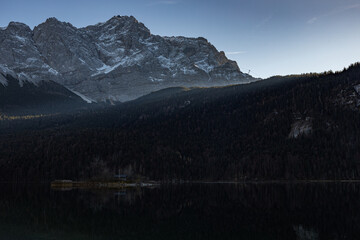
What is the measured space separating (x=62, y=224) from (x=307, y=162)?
548 ft

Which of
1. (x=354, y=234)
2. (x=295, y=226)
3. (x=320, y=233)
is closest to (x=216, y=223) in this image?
(x=295, y=226)

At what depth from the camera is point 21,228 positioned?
47.1m

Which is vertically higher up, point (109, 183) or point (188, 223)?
point (188, 223)

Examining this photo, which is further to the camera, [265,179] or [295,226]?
[265,179]

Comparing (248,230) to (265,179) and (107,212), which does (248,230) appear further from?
(265,179)

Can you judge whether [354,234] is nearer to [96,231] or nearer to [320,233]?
[320,233]

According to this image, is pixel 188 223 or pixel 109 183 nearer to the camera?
pixel 188 223

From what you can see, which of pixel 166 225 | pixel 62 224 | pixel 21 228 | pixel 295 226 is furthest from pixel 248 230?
pixel 21 228

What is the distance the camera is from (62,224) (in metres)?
50.3

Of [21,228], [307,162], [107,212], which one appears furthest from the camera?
[307,162]

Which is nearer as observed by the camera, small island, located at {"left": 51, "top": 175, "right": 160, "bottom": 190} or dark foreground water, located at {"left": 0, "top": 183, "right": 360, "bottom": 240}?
dark foreground water, located at {"left": 0, "top": 183, "right": 360, "bottom": 240}

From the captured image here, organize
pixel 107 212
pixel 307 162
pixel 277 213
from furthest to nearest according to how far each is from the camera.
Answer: pixel 307 162, pixel 107 212, pixel 277 213

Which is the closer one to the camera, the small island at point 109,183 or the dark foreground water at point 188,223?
the dark foreground water at point 188,223

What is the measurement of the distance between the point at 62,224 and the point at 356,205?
4669 cm
